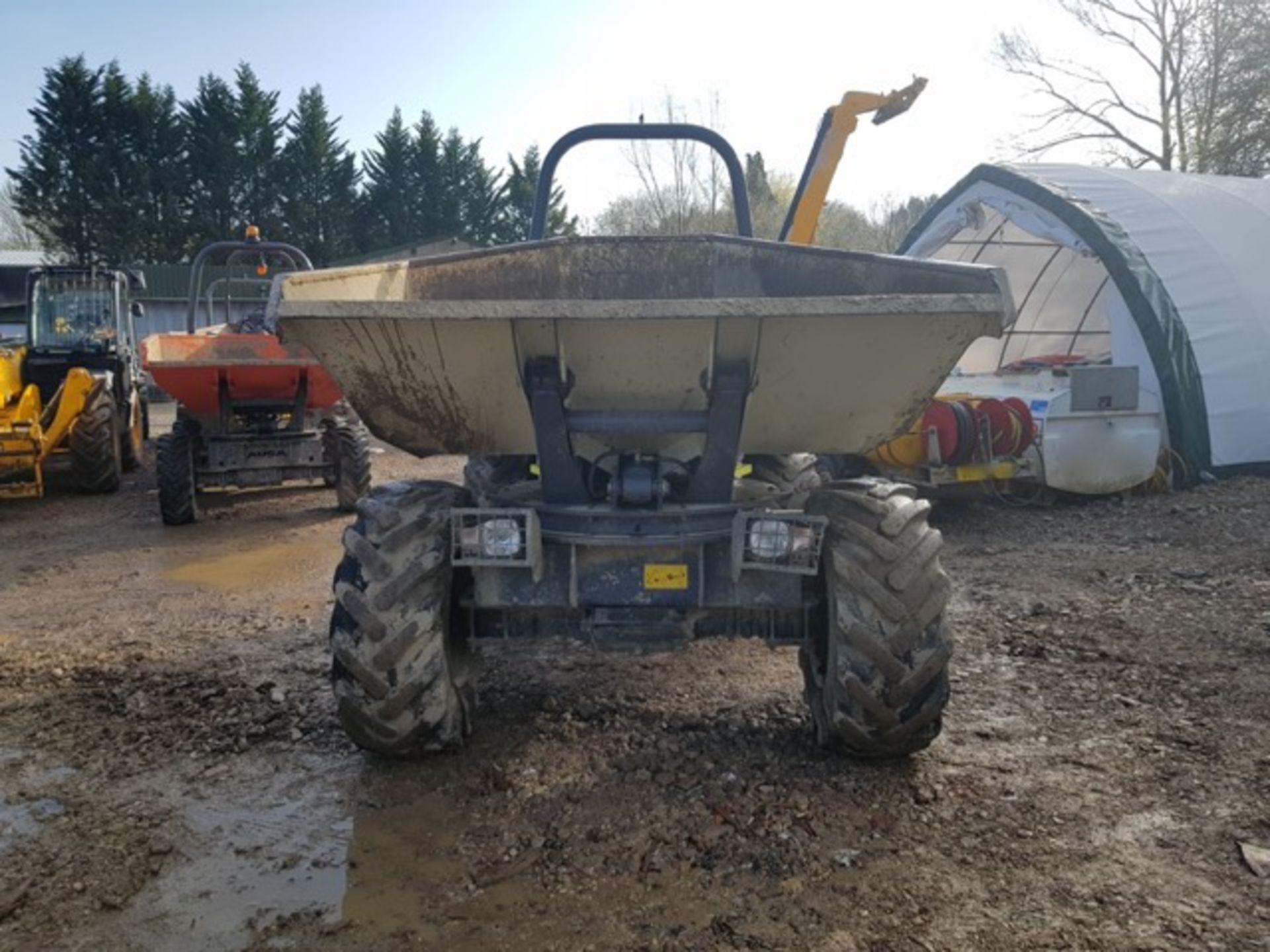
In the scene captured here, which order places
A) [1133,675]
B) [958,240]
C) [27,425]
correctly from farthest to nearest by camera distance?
[958,240]
[27,425]
[1133,675]

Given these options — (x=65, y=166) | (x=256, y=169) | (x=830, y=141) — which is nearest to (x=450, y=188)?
(x=256, y=169)

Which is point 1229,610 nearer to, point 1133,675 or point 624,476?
point 1133,675

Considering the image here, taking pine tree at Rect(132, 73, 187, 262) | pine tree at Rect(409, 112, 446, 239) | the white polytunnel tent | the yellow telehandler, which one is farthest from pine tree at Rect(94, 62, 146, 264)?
the white polytunnel tent

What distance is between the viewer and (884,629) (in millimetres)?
3260

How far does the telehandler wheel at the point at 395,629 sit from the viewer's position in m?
3.33

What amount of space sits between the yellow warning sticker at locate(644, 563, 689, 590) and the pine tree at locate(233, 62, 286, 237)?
3601cm

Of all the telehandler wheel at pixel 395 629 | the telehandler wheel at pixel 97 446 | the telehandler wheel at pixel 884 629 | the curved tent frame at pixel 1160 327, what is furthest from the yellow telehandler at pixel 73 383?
the curved tent frame at pixel 1160 327

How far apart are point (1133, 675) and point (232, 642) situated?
4.53 meters

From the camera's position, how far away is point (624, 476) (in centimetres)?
367

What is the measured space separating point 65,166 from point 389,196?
11.2 metres

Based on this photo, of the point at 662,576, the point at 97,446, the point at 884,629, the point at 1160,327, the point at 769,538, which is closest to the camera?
the point at 884,629

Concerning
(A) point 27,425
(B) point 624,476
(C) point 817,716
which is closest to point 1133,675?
(C) point 817,716

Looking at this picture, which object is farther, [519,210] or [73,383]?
[519,210]

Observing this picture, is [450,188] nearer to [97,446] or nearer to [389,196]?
[389,196]
